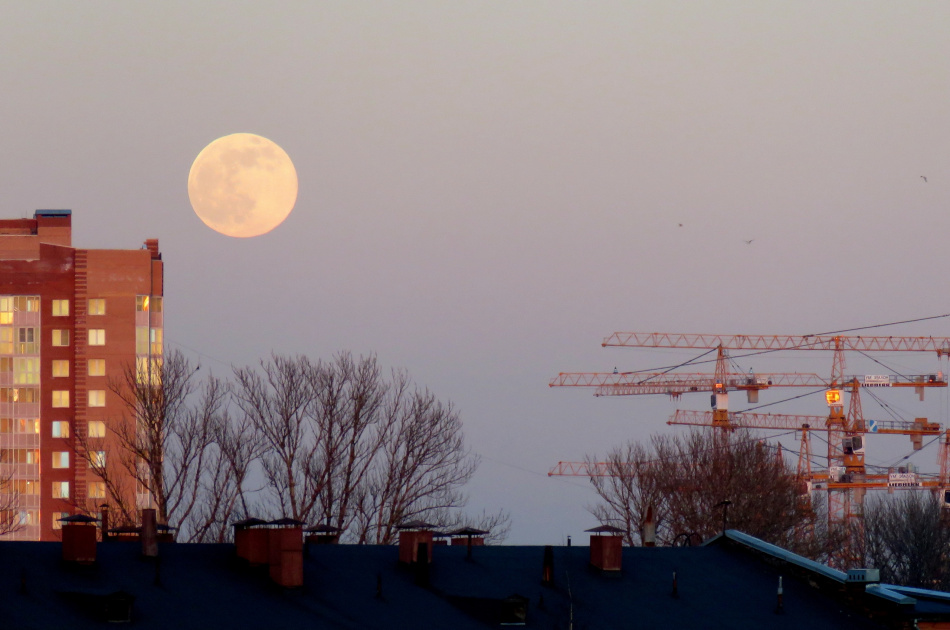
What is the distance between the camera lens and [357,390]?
3642 inches

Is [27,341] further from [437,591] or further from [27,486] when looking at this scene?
[437,591]

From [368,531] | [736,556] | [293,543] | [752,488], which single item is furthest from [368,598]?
[752,488]

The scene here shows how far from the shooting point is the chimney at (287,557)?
141 feet

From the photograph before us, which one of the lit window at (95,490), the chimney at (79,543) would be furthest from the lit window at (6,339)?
the chimney at (79,543)

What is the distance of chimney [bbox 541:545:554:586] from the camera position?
47.4 m

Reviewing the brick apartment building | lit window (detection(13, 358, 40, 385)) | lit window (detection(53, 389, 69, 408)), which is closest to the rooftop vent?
the brick apartment building

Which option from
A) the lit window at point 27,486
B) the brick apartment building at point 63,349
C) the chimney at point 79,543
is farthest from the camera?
the brick apartment building at point 63,349

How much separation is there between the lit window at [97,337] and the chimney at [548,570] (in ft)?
342

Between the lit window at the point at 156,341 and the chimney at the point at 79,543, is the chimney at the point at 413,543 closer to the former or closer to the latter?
the chimney at the point at 79,543

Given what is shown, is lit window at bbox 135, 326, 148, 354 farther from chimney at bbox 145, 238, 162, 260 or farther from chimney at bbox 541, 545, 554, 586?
chimney at bbox 541, 545, 554, 586

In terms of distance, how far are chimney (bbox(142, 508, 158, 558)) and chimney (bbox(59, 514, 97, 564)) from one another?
69.7 inches

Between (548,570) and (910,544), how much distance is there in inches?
2877

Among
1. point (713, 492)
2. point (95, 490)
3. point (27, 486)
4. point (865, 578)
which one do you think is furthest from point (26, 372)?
point (865, 578)

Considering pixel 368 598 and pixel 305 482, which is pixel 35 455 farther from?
pixel 368 598
